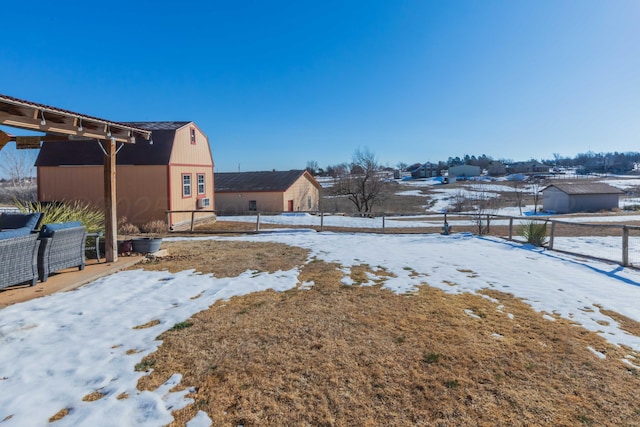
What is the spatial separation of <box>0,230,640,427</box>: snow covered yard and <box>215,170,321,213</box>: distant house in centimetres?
1860

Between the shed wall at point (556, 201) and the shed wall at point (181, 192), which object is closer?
the shed wall at point (181, 192)

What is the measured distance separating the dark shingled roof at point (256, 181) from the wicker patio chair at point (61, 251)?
21.1 m

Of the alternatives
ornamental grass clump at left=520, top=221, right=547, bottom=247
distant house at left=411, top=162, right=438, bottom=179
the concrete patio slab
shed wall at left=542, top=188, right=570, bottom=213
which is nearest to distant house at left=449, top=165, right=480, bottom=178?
distant house at left=411, top=162, right=438, bottom=179

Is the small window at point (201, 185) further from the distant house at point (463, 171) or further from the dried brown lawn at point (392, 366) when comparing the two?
the distant house at point (463, 171)

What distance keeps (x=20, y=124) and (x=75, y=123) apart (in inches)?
36.5

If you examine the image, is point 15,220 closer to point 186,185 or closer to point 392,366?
point 392,366

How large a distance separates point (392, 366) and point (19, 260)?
513 cm

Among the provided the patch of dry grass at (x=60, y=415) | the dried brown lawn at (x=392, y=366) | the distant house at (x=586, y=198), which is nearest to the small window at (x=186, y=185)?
the dried brown lawn at (x=392, y=366)

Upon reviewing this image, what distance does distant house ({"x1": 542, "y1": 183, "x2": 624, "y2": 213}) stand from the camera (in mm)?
34188

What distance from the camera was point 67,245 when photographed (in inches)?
229

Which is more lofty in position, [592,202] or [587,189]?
[587,189]

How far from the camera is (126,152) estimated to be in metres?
15.7

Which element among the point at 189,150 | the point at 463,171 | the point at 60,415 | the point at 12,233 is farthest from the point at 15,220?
the point at 463,171

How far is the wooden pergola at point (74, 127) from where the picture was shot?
4.82 meters
